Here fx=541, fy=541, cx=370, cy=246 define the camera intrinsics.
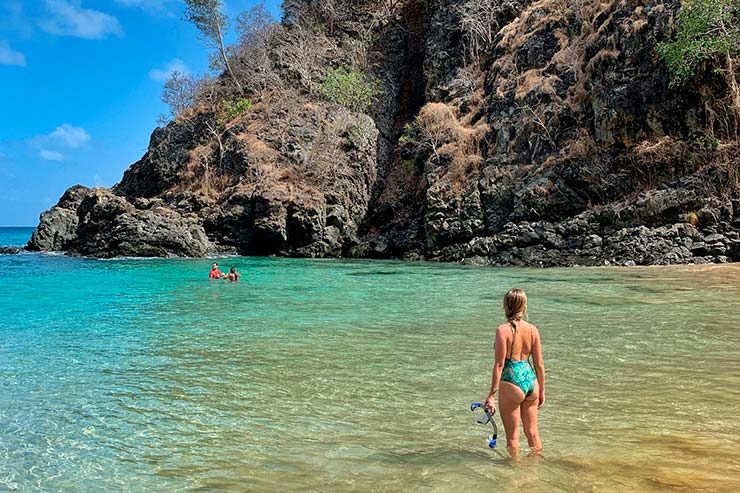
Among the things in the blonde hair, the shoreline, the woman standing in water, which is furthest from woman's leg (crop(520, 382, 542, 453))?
the shoreline

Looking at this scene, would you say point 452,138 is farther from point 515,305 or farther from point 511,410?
point 511,410

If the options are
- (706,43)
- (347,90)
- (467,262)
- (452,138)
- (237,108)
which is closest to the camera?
(706,43)

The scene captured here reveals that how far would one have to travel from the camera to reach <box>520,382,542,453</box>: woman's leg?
17.8 ft

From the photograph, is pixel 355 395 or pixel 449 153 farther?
pixel 449 153

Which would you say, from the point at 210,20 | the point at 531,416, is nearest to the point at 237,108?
the point at 210,20

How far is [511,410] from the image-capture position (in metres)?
5.39

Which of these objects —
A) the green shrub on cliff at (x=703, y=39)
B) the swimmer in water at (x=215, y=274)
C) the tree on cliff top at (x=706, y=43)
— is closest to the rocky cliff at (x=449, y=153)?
the tree on cliff top at (x=706, y=43)

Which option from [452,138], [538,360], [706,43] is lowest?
[538,360]

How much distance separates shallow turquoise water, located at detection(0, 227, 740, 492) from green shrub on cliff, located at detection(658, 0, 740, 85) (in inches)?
556

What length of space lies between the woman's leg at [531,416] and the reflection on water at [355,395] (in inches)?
7.2

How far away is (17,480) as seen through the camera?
5.23m

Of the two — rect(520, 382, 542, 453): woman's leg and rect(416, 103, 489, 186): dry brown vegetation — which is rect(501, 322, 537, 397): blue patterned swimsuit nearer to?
rect(520, 382, 542, 453): woman's leg

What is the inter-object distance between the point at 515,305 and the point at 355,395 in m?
3.40

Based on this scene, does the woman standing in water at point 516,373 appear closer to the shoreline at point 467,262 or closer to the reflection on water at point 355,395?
the reflection on water at point 355,395
